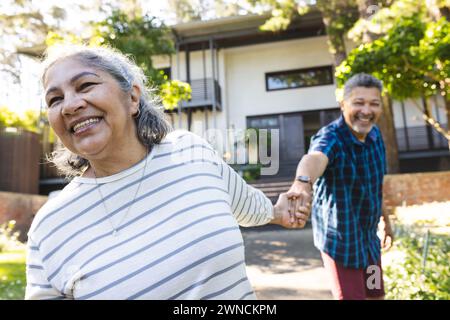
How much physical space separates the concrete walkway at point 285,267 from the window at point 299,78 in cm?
703

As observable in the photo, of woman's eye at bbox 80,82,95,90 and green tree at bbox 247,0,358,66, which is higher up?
green tree at bbox 247,0,358,66

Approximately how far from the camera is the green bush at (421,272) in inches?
122

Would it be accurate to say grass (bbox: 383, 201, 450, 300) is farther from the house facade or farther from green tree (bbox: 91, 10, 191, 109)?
the house facade

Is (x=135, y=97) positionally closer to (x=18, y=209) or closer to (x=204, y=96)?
(x=18, y=209)

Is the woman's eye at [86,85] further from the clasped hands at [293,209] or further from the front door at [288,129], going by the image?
the front door at [288,129]

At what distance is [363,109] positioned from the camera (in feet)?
7.62

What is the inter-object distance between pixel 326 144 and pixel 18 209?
904cm

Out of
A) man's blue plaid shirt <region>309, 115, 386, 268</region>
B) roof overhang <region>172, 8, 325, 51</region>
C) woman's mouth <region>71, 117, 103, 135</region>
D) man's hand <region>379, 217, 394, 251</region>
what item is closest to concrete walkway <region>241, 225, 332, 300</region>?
man's hand <region>379, 217, 394, 251</region>

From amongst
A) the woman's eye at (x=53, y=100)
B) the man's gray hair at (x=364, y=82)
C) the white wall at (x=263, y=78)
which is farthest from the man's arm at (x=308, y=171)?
the white wall at (x=263, y=78)

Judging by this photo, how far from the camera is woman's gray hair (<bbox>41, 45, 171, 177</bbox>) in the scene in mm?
1281

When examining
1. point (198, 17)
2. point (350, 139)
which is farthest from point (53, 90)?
point (198, 17)

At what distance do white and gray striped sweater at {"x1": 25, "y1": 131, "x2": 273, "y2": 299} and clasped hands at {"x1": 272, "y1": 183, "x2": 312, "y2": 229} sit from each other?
18.7 inches

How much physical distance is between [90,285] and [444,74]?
5699mm
